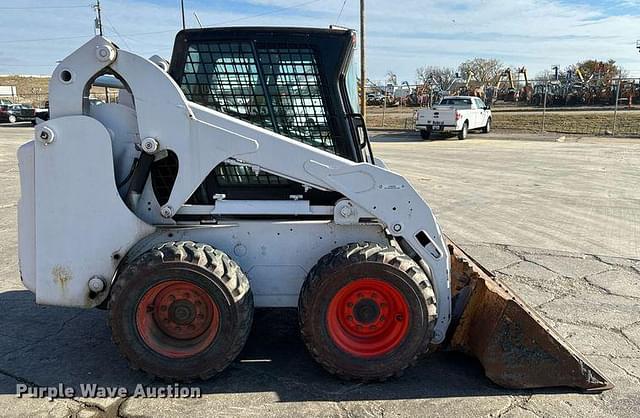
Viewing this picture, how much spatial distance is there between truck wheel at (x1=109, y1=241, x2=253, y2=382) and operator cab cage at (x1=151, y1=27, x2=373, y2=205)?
0.61m

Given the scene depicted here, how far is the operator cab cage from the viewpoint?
13.1 feet

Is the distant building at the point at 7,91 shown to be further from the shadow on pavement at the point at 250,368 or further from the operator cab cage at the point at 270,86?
the operator cab cage at the point at 270,86

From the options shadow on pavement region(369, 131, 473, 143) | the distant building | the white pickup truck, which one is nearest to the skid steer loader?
shadow on pavement region(369, 131, 473, 143)

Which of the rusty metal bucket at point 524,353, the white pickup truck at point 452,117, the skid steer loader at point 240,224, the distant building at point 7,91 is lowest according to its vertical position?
the rusty metal bucket at point 524,353

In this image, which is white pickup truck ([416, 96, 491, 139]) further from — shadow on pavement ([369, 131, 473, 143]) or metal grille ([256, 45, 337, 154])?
metal grille ([256, 45, 337, 154])

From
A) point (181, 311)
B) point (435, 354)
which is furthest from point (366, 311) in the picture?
point (181, 311)

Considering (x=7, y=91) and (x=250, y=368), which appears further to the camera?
(x=7, y=91)

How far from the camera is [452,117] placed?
2334 centimetres

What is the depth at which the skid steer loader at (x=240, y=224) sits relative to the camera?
370cm

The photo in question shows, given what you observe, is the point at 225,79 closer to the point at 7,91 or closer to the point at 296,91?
the point at 296,91

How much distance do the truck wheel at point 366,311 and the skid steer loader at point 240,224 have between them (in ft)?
0.03

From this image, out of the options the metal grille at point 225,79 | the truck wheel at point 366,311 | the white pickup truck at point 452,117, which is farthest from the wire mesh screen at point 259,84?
the white pickup truck at point 452,117

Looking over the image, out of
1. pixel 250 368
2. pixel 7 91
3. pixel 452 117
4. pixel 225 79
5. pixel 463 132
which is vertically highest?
pixel 7 91

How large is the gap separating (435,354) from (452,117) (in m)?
20.2
